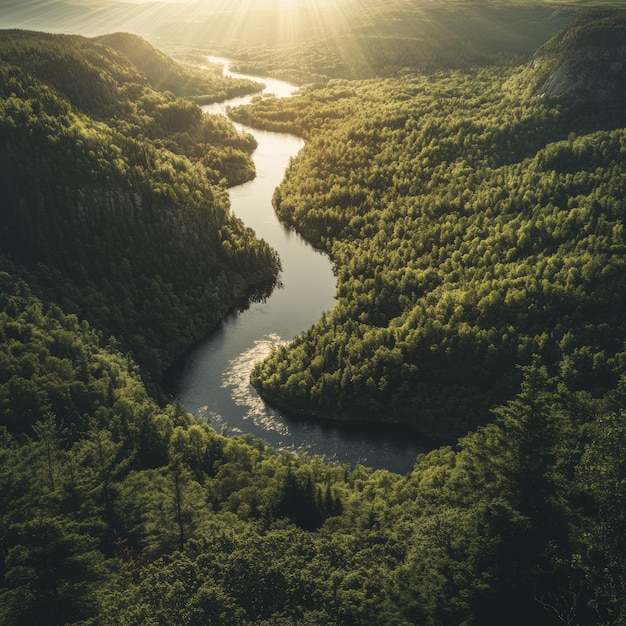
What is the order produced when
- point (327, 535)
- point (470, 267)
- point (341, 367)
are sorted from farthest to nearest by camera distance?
point (470, 267) → point (341, 367) → point (327, 535)

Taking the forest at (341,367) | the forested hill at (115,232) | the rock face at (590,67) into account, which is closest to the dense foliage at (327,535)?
the forest at (341,367)

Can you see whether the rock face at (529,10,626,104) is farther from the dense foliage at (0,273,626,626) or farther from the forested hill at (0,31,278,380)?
the dense foliage at (0,273,626,626)

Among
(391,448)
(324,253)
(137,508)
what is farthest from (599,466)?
(324,253)

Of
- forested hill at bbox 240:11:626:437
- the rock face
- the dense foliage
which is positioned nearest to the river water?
forested hill at bbox 240:11:626:437

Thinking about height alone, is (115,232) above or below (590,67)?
below

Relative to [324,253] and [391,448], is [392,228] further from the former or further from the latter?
[391,448]

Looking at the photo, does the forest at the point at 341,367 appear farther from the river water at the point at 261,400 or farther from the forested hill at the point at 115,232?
the river water at the point at 261,400

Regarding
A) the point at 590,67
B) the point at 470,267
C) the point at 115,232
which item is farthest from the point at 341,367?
the point at 590,67

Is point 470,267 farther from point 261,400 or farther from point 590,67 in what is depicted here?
point 590,67
